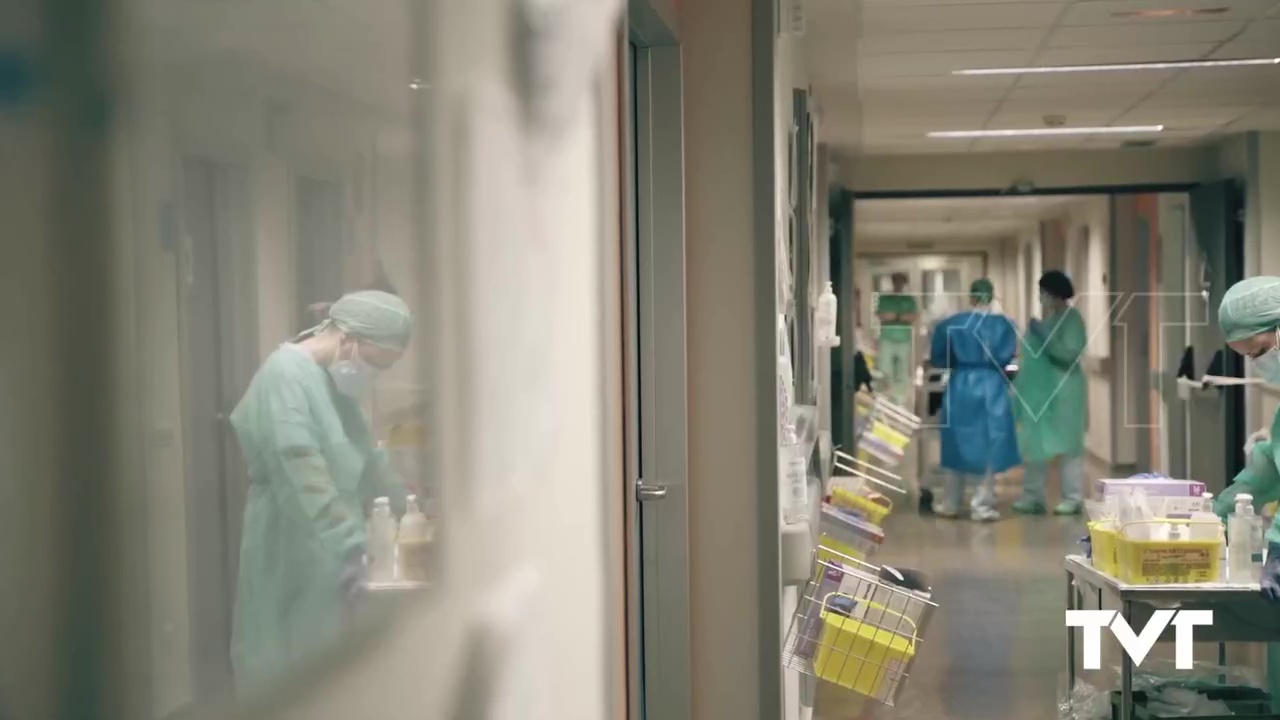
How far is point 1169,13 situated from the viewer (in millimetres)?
3904

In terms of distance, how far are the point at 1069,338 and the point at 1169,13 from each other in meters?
1.02

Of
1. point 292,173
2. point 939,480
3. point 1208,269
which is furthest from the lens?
point 939,480

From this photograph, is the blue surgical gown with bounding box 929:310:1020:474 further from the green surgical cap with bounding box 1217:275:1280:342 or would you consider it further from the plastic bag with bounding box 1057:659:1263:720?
the plastic bag with bounding box 1057:659:1263:720

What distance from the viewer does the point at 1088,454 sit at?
13.6 ft

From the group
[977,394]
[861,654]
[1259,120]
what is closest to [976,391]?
[977,394]

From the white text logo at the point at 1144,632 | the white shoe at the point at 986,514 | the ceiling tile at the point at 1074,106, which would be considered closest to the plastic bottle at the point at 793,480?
the white shoe at the point at 986,514

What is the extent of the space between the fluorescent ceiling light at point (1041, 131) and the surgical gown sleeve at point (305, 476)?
3450 millimetres

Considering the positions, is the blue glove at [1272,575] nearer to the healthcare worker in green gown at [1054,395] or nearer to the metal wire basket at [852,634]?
the healthcare worker in green gown at [1054,395]

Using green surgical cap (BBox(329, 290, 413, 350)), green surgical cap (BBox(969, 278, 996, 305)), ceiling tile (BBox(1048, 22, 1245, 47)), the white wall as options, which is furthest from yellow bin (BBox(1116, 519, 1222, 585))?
green surgical cap (BBox(329, 290, 413, 350))

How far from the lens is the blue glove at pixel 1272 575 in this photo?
370cm

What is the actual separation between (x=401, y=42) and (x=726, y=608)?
2.50 m

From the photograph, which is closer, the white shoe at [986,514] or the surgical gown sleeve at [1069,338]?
the surgical gown sleeve at [1069,338]

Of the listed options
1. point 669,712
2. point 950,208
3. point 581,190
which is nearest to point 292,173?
point 581,190

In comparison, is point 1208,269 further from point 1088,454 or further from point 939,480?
point 939,480
